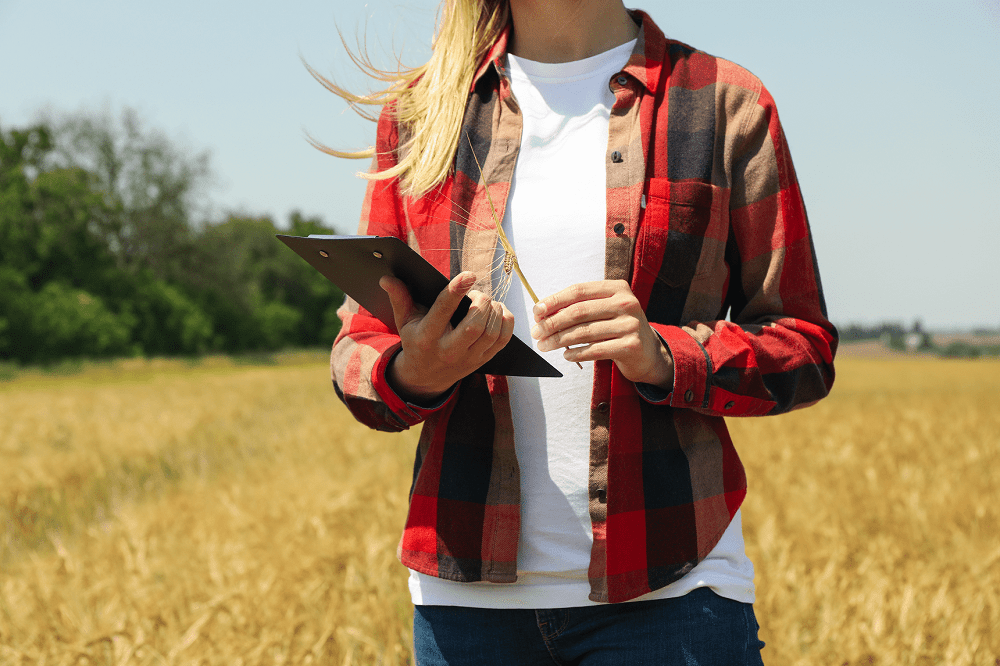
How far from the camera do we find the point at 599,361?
4.05ft

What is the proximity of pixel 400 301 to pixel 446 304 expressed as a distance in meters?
0.11

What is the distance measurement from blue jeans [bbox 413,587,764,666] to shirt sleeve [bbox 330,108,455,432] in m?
0.35

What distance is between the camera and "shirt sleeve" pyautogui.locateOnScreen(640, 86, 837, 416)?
1.21 meters

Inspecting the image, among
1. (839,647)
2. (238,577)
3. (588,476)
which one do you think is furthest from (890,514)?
(588,476)

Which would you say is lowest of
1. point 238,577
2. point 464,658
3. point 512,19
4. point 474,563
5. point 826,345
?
point 238,577

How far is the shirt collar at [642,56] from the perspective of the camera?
1322 millimetres

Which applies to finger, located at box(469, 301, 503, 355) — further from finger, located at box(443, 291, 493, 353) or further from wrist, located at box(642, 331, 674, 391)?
wrist, located at box(642, 331, 674, 391)

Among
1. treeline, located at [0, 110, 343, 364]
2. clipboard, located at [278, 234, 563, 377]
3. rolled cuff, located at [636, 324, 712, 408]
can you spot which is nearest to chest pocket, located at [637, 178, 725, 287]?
rolled cuff, located at [636, 324, 712, 408]

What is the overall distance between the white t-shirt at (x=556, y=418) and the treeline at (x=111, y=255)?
127 feet

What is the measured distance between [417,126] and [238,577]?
243 cm

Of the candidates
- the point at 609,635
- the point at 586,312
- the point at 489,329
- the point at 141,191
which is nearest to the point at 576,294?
the point at 586,312

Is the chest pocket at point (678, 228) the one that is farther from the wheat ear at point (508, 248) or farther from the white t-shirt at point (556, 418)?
the wheat ear at point (508, 248)

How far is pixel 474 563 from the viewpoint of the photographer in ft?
3.96

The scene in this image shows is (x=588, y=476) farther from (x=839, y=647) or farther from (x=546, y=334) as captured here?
(x=839, y=647)
